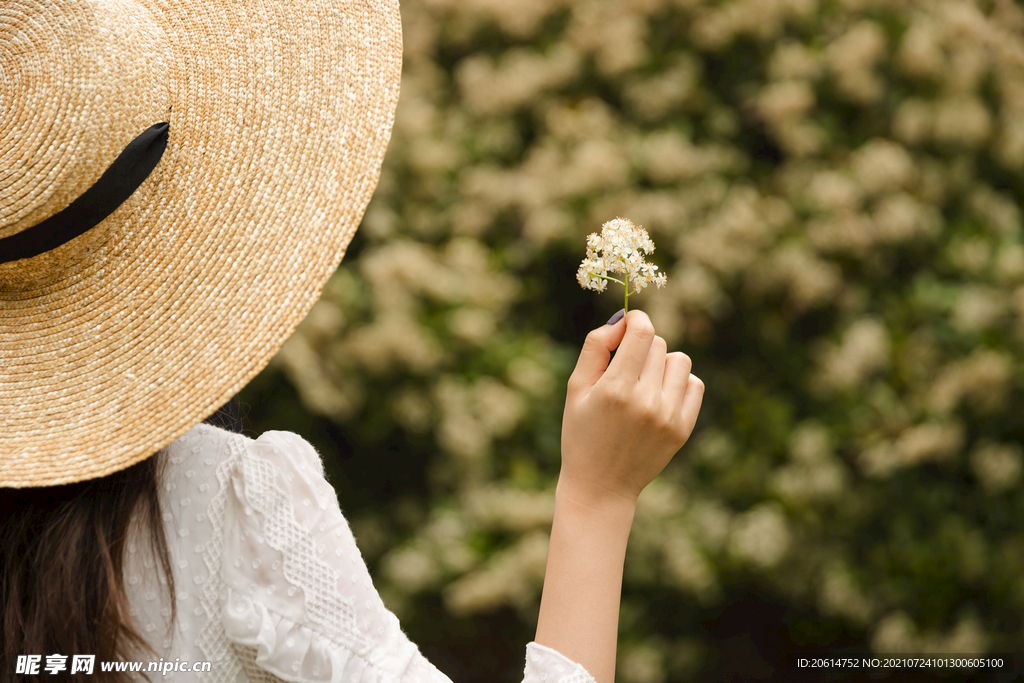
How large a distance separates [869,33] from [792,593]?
177 centimetres

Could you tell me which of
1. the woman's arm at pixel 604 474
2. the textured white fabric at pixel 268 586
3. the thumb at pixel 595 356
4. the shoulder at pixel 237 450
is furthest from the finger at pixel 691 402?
the shoulder at pixel 237 450

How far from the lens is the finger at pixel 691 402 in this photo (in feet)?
2.87

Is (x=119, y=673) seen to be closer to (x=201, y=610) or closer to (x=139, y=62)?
(x=201, y=610)

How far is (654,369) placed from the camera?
33.8 inches

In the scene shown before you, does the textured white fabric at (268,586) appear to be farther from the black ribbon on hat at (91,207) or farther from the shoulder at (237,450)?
the black ribbon on hat at (91,207)

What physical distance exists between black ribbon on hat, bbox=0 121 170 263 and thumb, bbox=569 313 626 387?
517 mm

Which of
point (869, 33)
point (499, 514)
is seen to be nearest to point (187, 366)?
point (499, 514)

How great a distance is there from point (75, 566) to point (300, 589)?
8.9 inches

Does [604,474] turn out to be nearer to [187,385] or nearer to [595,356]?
[595,356]

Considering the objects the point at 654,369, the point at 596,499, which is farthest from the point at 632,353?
the point at 596,499

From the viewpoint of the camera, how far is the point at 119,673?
2.46 feet

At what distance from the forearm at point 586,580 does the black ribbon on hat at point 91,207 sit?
1.88ft

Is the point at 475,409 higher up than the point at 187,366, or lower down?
higher up

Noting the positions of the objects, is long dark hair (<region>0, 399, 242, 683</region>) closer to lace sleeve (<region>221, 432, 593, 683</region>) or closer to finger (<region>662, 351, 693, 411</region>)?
lace sleeve (<region>221, 432, 593, 683</region>)
